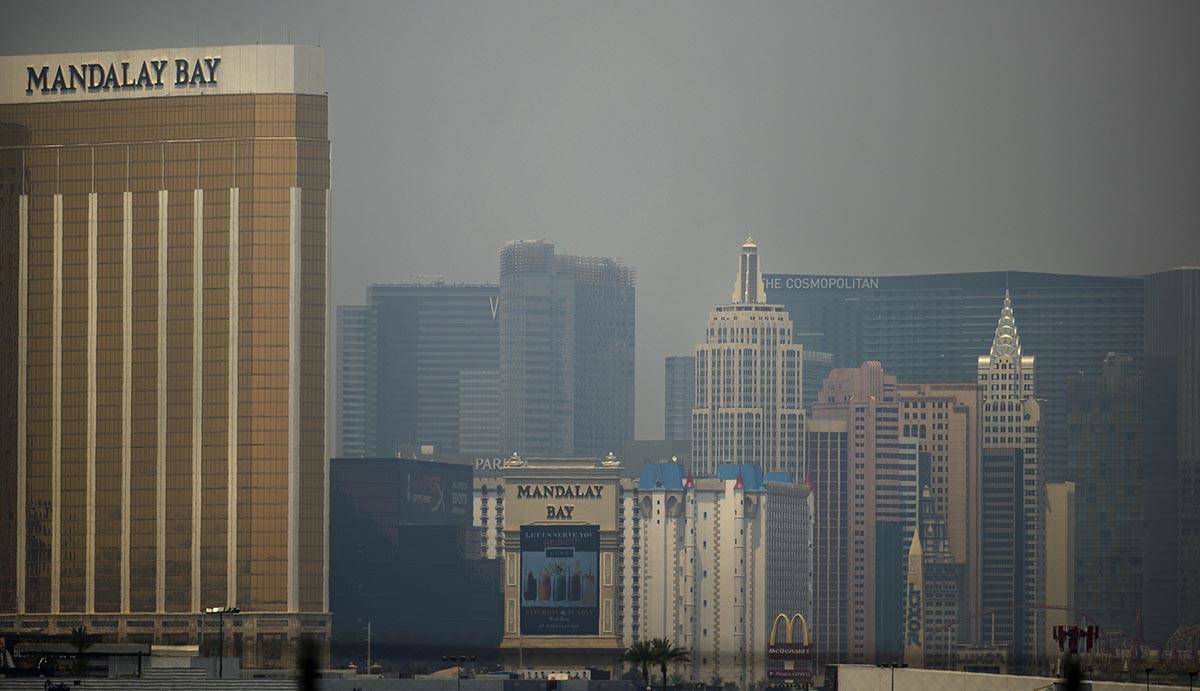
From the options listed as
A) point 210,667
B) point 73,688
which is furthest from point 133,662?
point 73,688

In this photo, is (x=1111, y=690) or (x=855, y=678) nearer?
(x=1111, y=690)

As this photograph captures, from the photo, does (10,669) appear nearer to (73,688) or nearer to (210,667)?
(210,667)

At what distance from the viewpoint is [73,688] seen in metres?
158

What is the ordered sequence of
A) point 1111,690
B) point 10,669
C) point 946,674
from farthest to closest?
point 10,669
point 946,674
point 1111,690

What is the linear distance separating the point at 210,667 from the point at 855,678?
61.3 meters

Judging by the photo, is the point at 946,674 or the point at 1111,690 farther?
the point at 946,674

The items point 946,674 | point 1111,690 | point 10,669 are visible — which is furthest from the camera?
point 10,669

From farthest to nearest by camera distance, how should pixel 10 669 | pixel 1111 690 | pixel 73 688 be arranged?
1. pixel 10 669
2. pixel 73 688
3. pixel 1111 690

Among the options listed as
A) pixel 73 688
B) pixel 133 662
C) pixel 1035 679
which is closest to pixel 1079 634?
pixel 1035 679

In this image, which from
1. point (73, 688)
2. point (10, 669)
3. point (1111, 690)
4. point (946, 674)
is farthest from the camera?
point (10, 669)

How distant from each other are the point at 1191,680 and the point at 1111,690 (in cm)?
1814

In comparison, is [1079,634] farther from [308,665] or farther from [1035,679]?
[308,665]

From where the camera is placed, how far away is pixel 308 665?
18375cm

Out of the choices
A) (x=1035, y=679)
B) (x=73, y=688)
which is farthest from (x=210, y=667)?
(x=1035, y=679)
